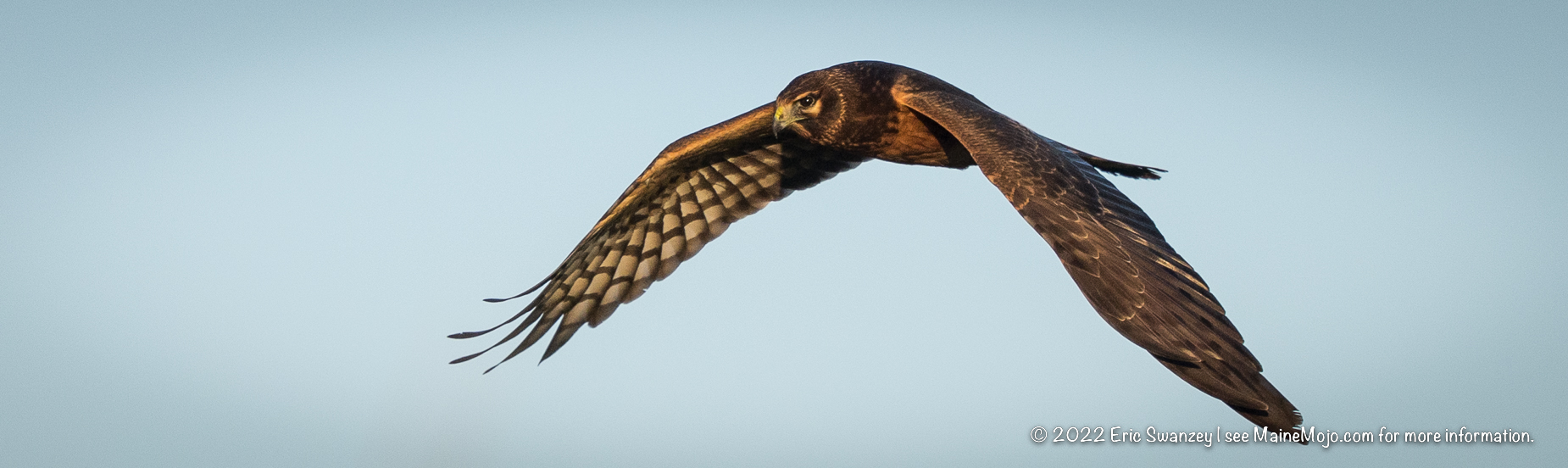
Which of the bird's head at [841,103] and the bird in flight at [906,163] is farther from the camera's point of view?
the bird's head at [841,103]

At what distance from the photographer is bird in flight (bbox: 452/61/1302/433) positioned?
4.35m

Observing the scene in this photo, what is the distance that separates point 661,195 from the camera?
8031mm

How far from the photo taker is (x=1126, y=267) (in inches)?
182

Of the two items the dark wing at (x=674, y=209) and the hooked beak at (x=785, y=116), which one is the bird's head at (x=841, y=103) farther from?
the dark wing at (x=674, y=209)

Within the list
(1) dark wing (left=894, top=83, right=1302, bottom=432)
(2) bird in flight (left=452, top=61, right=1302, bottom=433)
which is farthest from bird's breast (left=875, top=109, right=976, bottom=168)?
(1) dark wing (left=894, top=83, right=1302, bottom=432)

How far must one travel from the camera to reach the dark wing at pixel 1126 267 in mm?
4164

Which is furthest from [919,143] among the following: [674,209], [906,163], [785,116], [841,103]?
[674,209]

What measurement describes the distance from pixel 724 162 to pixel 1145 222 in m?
3.56

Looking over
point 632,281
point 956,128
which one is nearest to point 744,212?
point 632,281

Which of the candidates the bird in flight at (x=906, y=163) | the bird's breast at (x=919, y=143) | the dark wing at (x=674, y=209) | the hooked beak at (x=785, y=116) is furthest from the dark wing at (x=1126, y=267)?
the dark wing at (x=674, y=209)

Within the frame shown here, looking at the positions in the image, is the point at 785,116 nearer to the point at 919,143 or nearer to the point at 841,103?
the point at 841,103

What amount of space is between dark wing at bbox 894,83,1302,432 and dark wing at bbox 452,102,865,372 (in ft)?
7.49

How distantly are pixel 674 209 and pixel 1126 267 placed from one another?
400cm

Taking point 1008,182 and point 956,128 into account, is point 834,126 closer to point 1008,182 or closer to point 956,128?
point 956,128
